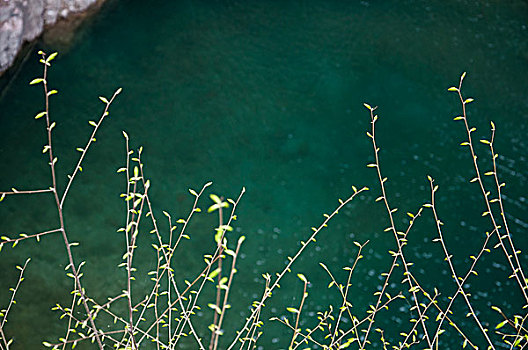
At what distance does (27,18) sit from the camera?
536cm

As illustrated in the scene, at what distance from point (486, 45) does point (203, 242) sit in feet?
12.9

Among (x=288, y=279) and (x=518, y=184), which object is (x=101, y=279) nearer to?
(x=288, y=279)

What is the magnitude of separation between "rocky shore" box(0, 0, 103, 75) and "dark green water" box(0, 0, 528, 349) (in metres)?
0.20

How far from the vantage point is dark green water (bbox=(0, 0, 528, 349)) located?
405cm

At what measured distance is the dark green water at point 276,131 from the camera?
4055 mm

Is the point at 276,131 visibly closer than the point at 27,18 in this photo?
Yes

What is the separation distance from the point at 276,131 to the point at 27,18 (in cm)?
243

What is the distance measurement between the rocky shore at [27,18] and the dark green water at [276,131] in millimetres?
201

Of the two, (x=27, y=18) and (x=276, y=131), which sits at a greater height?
(x=27, y=18)

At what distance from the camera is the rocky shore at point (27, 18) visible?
504 centimetres

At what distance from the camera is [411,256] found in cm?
430

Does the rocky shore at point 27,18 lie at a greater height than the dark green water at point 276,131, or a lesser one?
greater

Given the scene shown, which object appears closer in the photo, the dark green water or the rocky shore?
the dark green water

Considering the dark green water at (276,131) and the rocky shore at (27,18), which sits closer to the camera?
the dark green water at (276,131)
